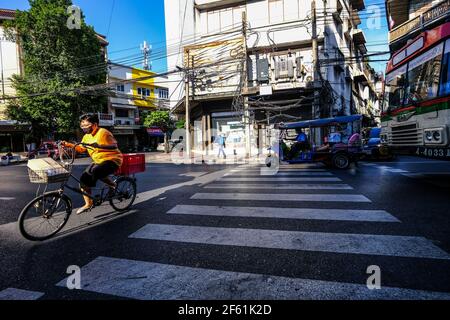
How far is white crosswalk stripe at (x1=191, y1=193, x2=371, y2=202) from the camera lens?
5833 millimetres

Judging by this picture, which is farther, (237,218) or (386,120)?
(386,120)

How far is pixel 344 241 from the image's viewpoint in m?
3.58

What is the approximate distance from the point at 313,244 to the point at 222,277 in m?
1.39

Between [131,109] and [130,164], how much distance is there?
3745 centimetres

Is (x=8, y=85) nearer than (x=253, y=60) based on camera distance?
No

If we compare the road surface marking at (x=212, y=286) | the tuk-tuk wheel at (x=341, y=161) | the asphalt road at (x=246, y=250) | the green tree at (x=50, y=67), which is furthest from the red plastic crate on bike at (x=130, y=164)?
the green tree at (x=50, y=67)

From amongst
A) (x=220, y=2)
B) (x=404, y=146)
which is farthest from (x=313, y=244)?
(x=220, y=2)

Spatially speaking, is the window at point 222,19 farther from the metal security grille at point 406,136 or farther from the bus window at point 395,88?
the metal security grille at point 406,136

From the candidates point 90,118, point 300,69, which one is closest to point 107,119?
point 300,69

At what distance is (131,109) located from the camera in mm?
40406

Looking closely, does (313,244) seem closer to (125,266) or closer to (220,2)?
(125,266)

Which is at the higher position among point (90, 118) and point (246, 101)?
point (246, 101)

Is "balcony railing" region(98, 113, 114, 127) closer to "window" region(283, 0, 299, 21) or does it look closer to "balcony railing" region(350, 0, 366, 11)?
"window" region(283, 0, 299, 21)

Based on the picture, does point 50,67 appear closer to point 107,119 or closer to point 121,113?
point 107,119
